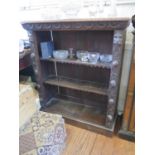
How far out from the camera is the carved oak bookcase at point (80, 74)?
50.5 inches

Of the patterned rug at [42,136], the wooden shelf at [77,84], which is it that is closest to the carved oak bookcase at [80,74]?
the wooden shelf at [77,84]

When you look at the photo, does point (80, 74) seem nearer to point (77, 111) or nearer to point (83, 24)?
point (77, 111)

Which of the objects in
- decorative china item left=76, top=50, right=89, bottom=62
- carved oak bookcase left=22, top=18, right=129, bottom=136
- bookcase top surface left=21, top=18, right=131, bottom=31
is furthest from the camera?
decorative china item left=76, top=50, right=89, bottom=62

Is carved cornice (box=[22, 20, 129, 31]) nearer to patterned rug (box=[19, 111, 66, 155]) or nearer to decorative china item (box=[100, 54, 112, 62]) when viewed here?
decorative china item (box=[100, 54, 112, 62])

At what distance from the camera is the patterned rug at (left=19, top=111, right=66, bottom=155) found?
1.18m

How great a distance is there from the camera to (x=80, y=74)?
1.81 metres

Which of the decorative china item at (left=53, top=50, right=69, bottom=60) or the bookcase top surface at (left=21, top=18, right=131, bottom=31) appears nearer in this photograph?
the bookcase top surface at (left=21, top=18, right=131, bottom=31)

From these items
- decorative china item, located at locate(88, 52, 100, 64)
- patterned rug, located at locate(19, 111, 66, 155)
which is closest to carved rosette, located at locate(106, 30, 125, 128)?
decorative china item, located at locate(88, 52, 100, 64)

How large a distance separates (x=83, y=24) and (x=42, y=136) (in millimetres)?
1028

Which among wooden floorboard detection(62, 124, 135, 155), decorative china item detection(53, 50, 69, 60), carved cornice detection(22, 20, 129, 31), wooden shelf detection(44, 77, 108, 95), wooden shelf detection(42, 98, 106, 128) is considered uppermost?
carved cornice detection(22, 20, 129, 31)

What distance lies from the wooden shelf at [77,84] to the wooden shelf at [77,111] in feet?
1.17

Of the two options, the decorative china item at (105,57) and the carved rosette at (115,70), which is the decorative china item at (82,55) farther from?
the carved rosette at (115,70)
